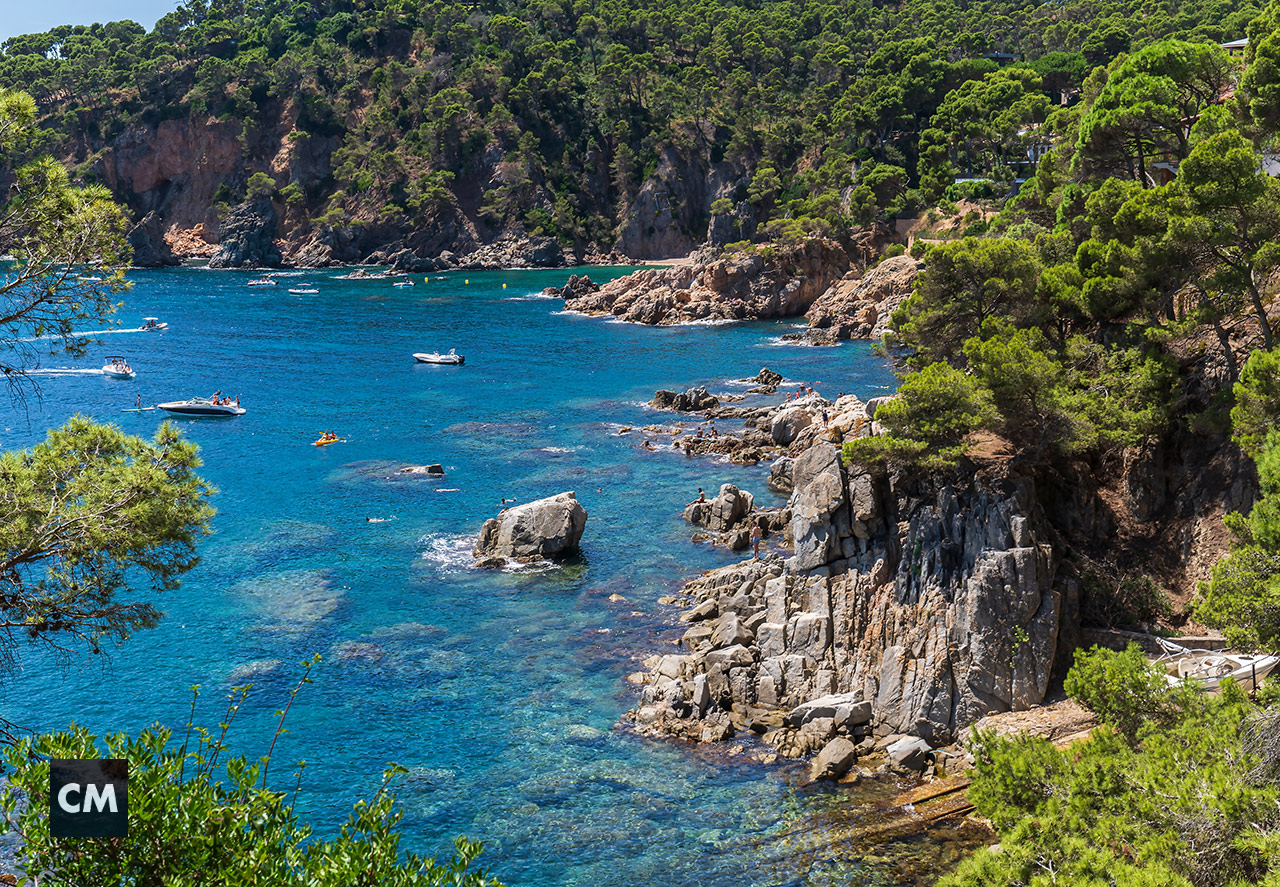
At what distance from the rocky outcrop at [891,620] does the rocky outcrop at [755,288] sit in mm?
78632

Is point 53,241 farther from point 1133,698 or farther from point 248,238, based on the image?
point 248,238

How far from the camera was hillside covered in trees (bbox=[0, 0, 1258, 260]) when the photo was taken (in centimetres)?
16462

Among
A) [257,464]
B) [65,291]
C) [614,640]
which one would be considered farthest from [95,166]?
[65,291]

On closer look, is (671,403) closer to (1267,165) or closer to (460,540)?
(460,540)

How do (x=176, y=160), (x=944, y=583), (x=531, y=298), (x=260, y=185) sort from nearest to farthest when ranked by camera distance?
(x=944, y=583) < (x=531, y=298) < (x=260, y=185) < (x=176, y=160)

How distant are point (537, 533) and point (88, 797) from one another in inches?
1335

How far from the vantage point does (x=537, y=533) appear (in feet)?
142

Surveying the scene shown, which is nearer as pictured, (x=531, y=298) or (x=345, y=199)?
(x=531, y=298)

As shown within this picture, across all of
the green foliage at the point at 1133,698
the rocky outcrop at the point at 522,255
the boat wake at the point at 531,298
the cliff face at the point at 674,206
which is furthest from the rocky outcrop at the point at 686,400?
the rocky outcrop at the point at 522,255

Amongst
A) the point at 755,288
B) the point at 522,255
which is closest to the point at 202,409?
the point at 755,288

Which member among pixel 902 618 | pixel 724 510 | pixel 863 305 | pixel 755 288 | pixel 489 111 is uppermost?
pixel 489 111

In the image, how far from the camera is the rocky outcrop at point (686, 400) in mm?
68938

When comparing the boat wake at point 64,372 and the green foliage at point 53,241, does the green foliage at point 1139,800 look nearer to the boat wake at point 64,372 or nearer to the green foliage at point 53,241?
the green foliage at point 53,241

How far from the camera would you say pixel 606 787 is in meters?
26.4
